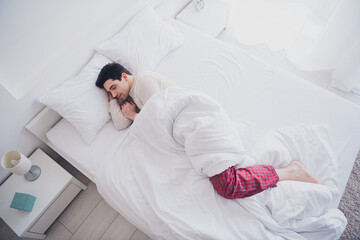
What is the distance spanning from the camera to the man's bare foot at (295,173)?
1.10m

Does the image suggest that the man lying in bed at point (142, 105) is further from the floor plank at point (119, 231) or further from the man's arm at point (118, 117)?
the floor plank at point (119, 231)

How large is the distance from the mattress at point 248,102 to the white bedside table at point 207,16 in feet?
1.24

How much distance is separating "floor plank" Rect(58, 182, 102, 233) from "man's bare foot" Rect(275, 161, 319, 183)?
4.39 ft

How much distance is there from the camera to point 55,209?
1.42 meters

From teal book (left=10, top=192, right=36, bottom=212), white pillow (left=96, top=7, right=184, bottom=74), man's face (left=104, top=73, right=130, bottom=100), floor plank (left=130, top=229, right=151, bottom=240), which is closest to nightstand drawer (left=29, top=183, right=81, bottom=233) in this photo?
teal book (left=10, top=192, right=36, bottom=212)

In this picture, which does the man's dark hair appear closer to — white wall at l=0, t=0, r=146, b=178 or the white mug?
white wall at l=0, t=0, r=146, b=178

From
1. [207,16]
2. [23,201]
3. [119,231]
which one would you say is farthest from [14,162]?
[207,16]

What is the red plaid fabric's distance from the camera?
1.03m

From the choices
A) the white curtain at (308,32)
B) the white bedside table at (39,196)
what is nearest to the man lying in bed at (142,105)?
the white bedside table at (39,196)

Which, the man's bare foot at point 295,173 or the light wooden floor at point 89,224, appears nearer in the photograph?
the man's bare foot at point 295,173

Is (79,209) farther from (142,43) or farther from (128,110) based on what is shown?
(142,43)

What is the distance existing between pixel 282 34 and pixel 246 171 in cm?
187

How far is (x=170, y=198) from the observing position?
1.10 metres

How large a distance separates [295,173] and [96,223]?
1.41 m
